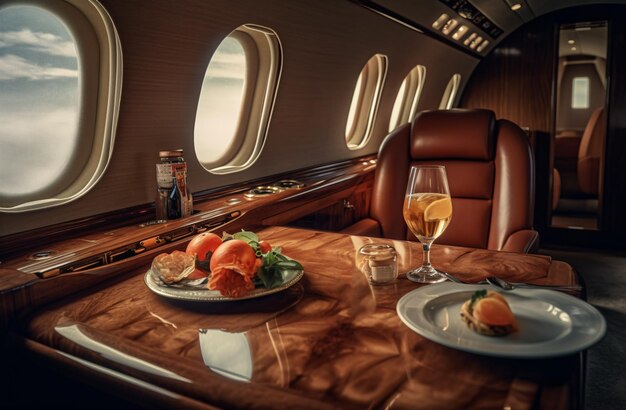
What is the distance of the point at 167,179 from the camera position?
6.57ft

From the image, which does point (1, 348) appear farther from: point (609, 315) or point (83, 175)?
point (609, 315)

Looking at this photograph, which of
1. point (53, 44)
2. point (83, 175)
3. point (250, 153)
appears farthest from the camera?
point (250, 153)

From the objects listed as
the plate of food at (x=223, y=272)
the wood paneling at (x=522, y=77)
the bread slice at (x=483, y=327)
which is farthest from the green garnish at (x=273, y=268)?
the wood paneling at (x=522, y=77)

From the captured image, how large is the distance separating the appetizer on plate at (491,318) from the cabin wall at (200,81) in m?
1.41

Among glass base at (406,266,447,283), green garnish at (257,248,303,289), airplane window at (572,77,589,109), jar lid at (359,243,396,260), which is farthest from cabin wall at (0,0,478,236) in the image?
airplane window at (572,77,589,109)

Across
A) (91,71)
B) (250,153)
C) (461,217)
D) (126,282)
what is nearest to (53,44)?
(91,71)

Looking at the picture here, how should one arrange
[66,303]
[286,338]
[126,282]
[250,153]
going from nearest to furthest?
[286,338] → [66,303] → [126,282] → [250,153]

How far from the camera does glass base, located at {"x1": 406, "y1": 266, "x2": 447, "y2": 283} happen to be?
1.37 metres

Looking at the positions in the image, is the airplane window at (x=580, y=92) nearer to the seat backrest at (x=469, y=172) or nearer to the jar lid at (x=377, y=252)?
the seat backrest at (x=469, y=172)

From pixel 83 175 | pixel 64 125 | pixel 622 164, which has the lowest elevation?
pixel 622 164

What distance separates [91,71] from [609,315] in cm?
383

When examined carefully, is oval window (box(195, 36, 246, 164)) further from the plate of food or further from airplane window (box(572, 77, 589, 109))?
airplane window (box(572, 77, 589, 109))

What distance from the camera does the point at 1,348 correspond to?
121 cm

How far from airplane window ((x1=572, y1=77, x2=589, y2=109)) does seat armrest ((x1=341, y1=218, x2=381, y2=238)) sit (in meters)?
7.60
